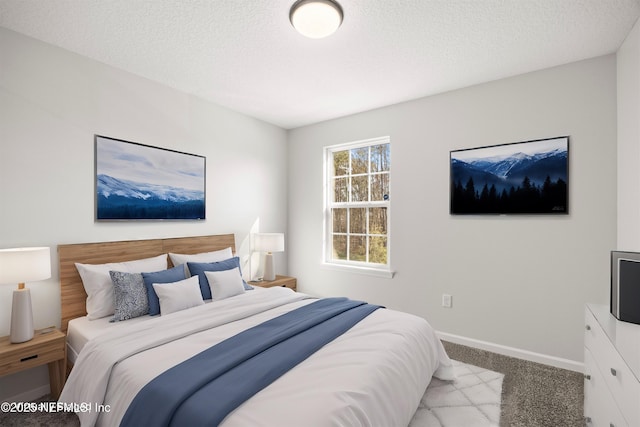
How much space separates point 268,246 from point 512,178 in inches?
104

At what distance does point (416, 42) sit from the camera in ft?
7.73

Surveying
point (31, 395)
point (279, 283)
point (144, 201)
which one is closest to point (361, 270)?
point (279, 283)

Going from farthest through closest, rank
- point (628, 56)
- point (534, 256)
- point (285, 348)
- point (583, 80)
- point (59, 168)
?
point (534, 256) < point (583, 80) < point (59, 168) < point (628, 56) < point (285, 348)

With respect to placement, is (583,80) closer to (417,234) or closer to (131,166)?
(417,234)

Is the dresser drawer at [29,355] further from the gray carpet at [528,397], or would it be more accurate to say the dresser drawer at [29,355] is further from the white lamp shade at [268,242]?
the white lamp shade at [268,242]

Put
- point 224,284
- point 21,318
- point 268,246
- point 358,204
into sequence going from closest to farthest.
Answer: point 21,318, point 224,284, point 268,246, point 358,204

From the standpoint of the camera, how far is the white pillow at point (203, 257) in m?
3.02

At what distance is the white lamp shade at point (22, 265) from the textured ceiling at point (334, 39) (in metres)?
1.55

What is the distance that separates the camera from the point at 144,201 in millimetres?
2947

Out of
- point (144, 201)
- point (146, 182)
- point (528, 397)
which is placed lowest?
point (528, 397)

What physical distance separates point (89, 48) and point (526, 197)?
3.86m

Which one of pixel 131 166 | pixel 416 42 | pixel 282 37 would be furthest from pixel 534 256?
pixel 131 166

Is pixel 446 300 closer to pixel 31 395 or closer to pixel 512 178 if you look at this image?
pixel 512 178

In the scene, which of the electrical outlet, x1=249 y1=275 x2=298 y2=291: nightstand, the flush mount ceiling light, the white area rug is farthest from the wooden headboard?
the electrical outlet
